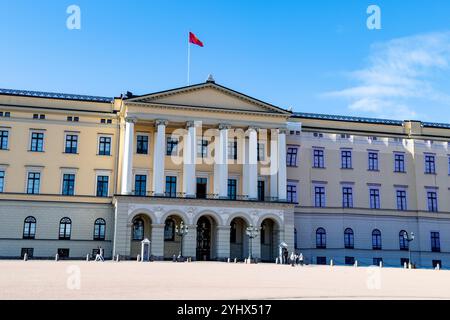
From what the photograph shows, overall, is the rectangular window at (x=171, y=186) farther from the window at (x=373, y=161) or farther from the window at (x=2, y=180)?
the window at (x=373, y=161)

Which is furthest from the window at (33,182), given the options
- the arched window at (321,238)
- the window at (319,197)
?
the arched window at (321,238)

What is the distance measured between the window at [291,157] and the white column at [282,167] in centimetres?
350

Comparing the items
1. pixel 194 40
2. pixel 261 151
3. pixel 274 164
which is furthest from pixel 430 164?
pixel 194 40

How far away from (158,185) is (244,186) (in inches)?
327

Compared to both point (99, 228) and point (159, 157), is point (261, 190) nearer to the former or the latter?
point (159, 157)

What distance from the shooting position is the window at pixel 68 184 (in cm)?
4797

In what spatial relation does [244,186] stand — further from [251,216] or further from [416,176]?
[416,176]

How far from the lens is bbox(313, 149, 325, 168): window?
53.9 meters

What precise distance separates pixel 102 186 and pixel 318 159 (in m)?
21.9

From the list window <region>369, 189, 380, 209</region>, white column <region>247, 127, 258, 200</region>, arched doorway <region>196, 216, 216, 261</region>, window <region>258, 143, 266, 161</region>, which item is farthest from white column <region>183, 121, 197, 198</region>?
window <region>369, 189, 380, 209</region>

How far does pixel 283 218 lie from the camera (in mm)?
48156

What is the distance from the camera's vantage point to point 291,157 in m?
53.2
